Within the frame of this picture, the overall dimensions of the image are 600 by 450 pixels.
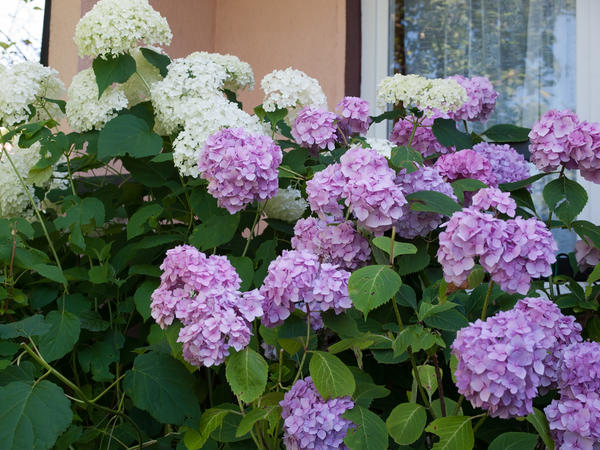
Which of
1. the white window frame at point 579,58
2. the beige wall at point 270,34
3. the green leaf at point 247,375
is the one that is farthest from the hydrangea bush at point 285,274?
the beige wall at point 270,34

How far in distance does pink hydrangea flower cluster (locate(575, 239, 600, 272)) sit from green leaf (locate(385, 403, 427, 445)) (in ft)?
2.57

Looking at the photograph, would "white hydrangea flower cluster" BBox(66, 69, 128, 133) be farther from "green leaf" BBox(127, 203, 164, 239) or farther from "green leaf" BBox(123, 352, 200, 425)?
"green leaf" BBox(123, 352, 200, 425)

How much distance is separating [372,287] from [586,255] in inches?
34.4

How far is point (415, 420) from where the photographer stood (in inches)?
40.5

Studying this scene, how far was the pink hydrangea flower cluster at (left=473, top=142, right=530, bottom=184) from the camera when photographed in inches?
67.9

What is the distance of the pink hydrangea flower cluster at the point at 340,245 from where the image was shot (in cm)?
120

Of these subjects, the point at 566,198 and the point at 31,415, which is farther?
the point at 566,198

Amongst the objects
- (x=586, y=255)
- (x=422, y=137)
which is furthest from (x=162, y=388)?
(x=586, y=255)

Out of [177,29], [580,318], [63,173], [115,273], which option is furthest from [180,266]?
[177,29]

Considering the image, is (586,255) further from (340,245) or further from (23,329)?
(23,329)

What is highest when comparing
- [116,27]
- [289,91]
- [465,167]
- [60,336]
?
[116,27]

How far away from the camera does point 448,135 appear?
5.53 feet

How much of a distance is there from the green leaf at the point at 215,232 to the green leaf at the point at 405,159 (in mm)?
376

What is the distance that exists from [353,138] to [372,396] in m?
0.78
